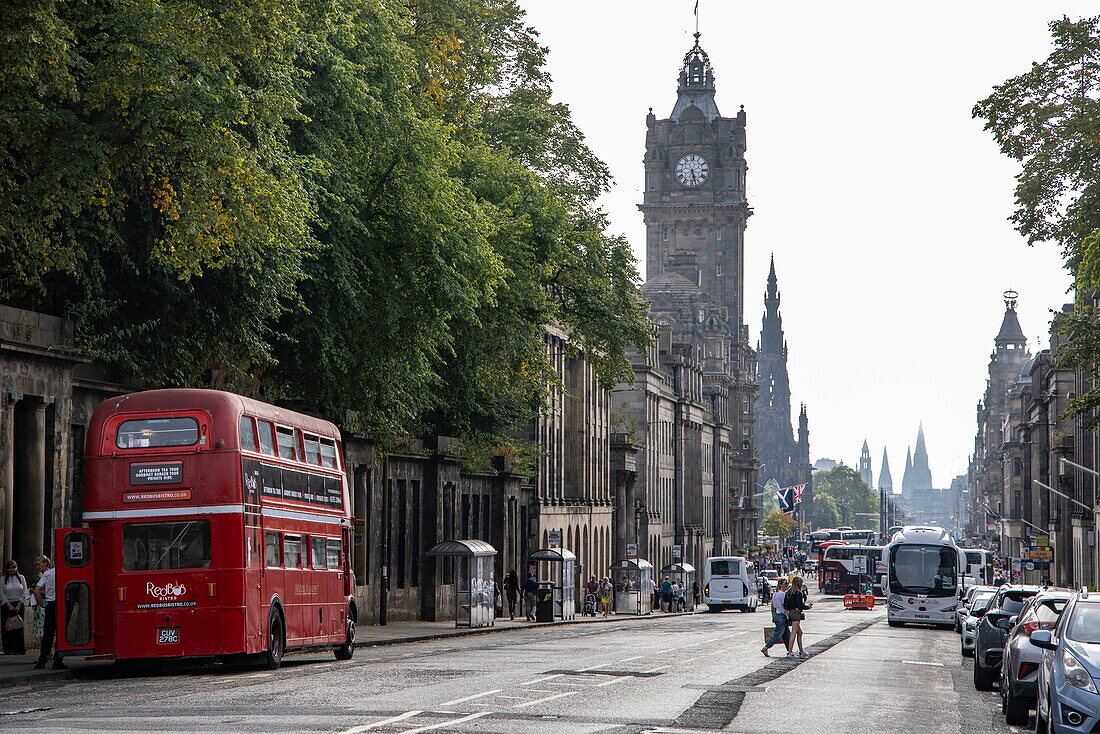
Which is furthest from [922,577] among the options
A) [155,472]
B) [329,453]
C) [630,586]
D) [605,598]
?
[155,472]

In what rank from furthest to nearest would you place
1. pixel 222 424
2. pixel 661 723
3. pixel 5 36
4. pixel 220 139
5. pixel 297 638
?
1. pixel 297 638
2. pixel 220 139
3. pixel 222 424
4. pixel 5 36
5. pixel 661 723

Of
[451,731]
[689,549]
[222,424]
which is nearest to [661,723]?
[451,731]

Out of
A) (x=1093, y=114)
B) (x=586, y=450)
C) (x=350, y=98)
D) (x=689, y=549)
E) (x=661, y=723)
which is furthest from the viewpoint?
(x=689, y=549)

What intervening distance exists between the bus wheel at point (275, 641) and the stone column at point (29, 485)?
5.33 metres

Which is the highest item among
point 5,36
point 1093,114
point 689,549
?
point 1093,114

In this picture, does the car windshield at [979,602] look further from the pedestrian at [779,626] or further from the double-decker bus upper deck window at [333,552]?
the double-decker bus upper deck window at [333,552]

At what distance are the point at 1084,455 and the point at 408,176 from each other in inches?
2462

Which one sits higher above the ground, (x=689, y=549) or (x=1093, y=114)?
(x=1093, y=114)

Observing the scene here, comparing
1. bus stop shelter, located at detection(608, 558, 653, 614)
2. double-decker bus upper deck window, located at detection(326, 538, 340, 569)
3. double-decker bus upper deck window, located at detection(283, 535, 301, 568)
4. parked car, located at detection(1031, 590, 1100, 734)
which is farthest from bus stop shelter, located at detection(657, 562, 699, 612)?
parked car, located at detection(1031, 590, 1100, 734)

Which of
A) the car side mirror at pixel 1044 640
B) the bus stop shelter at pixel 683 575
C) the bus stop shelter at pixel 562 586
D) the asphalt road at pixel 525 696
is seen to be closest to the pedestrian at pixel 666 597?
the bus stop shelter at pixel 683 575

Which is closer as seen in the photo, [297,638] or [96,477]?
[96,477]

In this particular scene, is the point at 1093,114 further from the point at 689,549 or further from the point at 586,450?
the point at 689,549

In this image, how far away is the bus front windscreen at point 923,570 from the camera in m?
55.1

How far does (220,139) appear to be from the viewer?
2316cm
